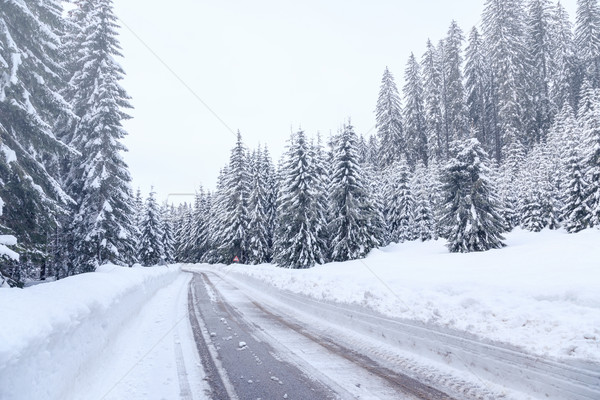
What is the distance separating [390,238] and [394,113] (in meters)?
26.8

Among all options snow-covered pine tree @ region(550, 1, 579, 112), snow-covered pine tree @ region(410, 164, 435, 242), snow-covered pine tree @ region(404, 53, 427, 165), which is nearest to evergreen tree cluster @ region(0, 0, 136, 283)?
snow-covered pine tree @ region(410, 164, 435, 242)

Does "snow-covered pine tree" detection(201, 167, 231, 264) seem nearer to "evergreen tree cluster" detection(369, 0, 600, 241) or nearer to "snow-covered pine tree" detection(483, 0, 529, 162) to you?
"evergreen tree cluster" detection(369, 0, 600, 241)

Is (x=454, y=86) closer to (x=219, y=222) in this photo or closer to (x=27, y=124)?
(x=219, y=222)

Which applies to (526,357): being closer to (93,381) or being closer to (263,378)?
(263,378)

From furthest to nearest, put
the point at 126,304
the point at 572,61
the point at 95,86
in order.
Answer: the point at 572,61
the point at 95,86
the point at 126,304

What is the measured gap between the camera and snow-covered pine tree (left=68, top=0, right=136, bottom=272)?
61.3ft

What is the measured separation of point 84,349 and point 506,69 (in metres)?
59.5

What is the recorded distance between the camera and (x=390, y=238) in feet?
134

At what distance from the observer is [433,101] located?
55438mm

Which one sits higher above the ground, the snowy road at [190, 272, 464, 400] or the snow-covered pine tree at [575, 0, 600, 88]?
the snow-covered pine tree at [575, 0, 600, 88]

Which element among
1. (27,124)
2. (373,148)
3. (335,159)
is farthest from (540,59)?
(27,124)

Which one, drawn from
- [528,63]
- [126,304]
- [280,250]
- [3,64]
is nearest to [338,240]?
[280,250]

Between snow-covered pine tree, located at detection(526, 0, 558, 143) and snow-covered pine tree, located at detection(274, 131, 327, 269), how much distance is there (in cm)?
3720

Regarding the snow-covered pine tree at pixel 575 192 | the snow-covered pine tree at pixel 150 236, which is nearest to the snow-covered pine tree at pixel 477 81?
the snow-covered pine tree at pixel 575 192
